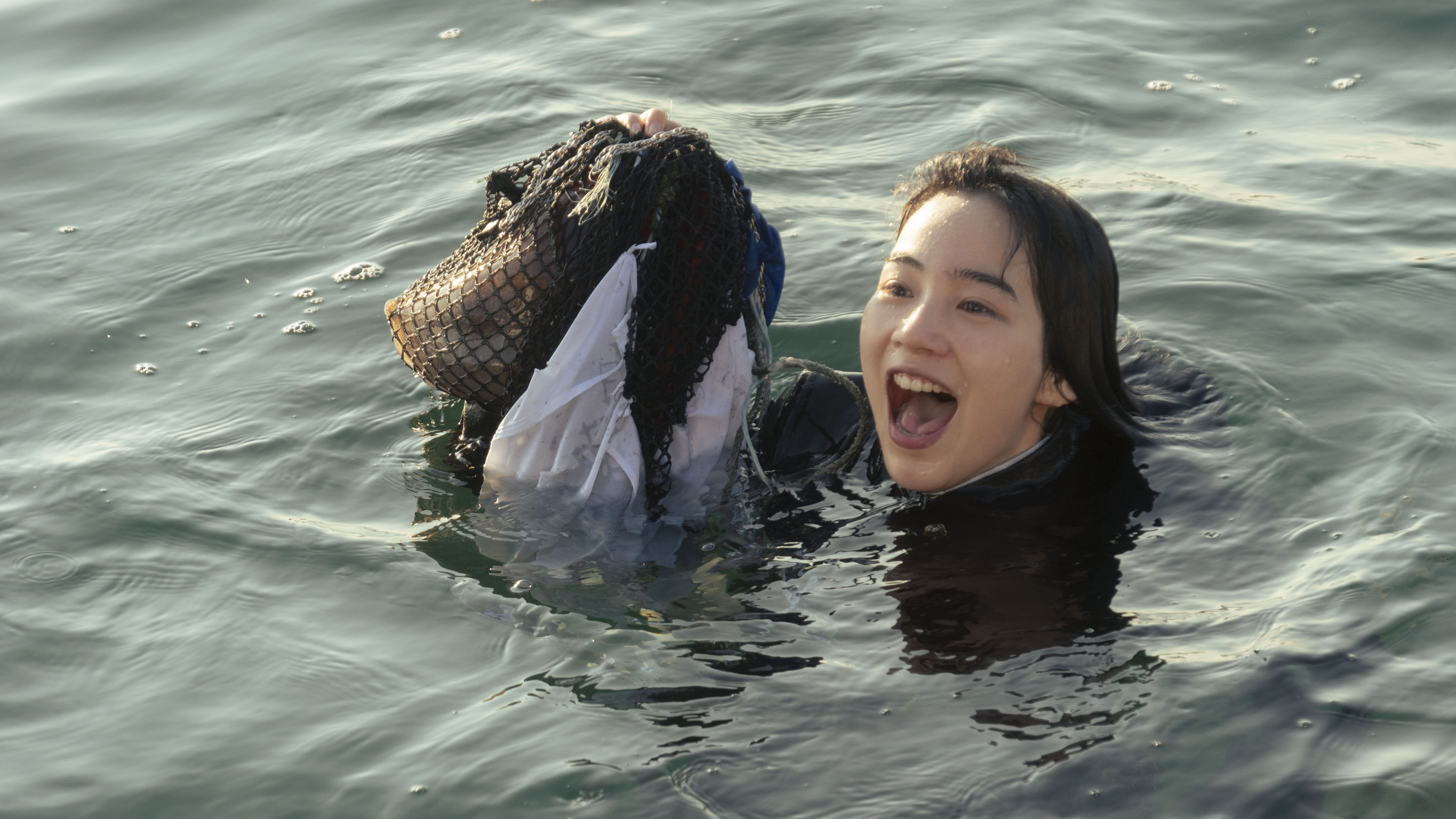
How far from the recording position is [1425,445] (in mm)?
4699

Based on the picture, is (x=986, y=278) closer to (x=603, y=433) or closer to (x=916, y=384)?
(x=916, y=384)

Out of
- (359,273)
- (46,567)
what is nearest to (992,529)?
(46,567)

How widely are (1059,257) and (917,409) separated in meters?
0.61

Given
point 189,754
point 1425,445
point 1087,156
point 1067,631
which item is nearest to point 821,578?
point 1067,631

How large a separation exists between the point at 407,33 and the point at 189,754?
20.9 feet

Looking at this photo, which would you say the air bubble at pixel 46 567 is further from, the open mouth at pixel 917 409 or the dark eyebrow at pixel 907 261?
the dark eyebrow at pixel 907 261

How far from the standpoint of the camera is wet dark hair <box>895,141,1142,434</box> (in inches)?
155

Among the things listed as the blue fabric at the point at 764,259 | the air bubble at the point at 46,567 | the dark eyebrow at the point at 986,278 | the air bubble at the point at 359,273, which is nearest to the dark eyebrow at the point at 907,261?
the dark eyebrow at the point at 986,278

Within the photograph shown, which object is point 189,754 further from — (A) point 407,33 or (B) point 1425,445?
(A) point 407,33

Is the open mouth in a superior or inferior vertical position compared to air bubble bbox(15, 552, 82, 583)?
superior

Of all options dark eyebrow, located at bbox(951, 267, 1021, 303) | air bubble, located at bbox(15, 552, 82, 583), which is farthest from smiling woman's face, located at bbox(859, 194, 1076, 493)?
air bubble, located at bbox(15, 552, 82, 583)

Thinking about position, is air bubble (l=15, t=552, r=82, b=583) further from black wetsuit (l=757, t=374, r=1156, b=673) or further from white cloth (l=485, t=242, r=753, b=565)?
black wetsuit (l=757, t=374, r=1156, b=673)

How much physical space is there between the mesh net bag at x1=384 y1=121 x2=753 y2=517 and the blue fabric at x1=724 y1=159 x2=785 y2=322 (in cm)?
5

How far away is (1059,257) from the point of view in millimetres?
3953
